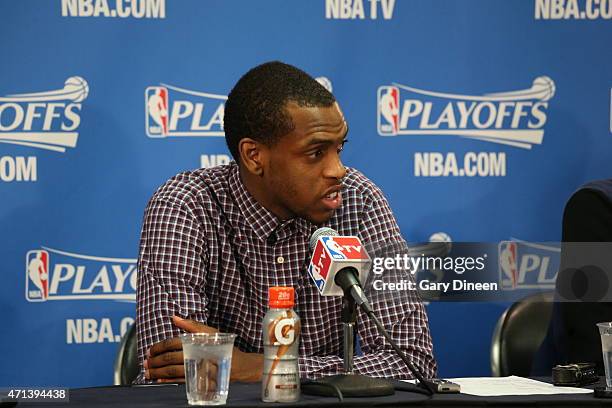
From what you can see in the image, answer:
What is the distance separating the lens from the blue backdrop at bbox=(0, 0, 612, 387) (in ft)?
11.1

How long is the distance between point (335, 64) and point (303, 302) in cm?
120

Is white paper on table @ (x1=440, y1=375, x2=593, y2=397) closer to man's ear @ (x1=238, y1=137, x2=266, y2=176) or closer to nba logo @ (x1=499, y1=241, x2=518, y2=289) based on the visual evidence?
man's ear @ (x1=238, y1=137, x2=266, y2=176)

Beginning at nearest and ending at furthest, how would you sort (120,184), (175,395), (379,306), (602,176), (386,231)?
(175,395)
(379,306)
(386,231)
(120,184)
(602,176)

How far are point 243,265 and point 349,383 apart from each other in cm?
92

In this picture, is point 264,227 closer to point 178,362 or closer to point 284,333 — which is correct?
point 178,362

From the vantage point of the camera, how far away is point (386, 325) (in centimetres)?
248

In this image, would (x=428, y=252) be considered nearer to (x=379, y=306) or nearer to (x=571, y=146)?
(x=571, y=146)

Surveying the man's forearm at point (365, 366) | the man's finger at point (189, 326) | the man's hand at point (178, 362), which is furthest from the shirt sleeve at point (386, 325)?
the man's finger at point (189, 326)

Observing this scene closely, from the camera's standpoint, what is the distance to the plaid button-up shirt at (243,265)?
2441 millimetres

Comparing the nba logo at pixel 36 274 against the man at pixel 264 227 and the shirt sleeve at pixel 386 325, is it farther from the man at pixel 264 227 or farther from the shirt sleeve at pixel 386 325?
the shirt sleeve at pixel 386 325

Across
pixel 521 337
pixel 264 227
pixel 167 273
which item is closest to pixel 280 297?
pixel 167 273

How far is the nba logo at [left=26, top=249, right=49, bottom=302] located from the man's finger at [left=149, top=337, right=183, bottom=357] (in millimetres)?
1253

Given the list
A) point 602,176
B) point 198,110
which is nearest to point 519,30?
point 602,176

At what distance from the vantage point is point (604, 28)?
3.68 meters
